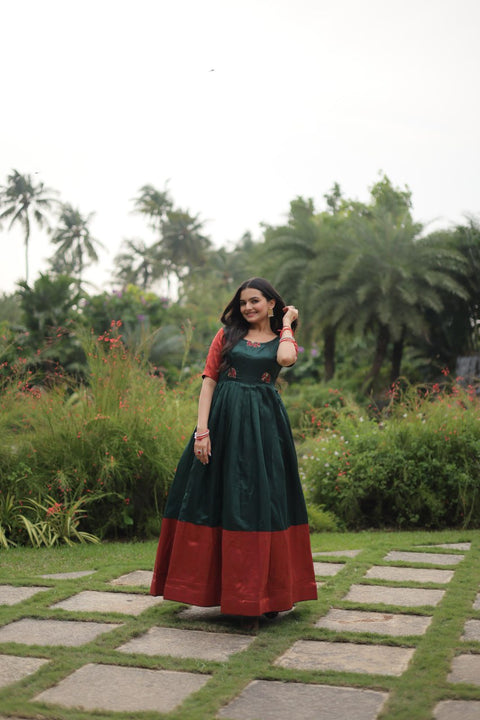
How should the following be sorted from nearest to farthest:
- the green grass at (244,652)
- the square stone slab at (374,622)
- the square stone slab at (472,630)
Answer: the green grass at (244,652) < the square stone slab at (472,630) < the square stone slab at (374,622)

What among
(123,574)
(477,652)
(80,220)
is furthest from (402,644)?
(80,220)

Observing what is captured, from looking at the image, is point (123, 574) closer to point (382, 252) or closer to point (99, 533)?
point (99, 533)

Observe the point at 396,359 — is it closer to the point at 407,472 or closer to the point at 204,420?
the point at 407,472

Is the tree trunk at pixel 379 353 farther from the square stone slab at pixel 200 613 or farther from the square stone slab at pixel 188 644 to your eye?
the square stone slab at pixel 188 644

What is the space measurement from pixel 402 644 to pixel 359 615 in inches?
19.9

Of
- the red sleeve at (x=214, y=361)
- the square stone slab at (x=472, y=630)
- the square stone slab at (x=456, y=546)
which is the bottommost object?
the square stone slab at (x=456, y=546)

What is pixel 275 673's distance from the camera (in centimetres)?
282

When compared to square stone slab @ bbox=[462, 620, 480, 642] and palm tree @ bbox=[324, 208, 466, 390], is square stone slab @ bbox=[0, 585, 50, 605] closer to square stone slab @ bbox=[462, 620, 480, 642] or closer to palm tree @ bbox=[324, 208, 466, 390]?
square stone slab @ bbox=[462, 620, 480, 642]

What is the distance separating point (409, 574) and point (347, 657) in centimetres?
156

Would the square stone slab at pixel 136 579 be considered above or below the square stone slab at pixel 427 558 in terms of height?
above

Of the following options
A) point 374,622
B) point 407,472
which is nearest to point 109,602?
point 374,622

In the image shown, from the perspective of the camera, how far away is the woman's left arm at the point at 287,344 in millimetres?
3660

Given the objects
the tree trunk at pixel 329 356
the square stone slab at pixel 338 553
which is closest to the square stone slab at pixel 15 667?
the square stone slab at pixel 338 553

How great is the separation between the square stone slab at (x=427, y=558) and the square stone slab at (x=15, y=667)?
2.61 meters
